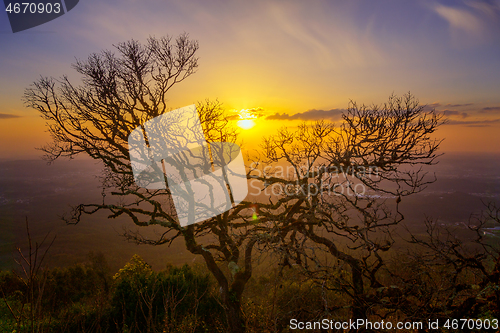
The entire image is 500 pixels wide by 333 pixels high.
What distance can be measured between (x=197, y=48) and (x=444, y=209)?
178ft

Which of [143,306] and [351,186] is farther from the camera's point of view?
[143,306]

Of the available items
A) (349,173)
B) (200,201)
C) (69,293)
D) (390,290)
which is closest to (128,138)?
(200,201)

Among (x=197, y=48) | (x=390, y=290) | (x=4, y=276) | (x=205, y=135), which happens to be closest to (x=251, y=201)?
(x=205, y=135)

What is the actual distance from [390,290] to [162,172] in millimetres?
6825

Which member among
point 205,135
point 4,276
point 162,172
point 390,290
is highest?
point 205,135

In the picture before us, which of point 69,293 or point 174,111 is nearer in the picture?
point 174,111

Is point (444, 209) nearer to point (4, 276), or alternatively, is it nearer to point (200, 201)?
point (200, 201)

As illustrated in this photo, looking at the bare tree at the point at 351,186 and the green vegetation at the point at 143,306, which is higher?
the bare tree at the point at 351,186

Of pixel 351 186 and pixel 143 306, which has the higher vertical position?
pixel 351 186

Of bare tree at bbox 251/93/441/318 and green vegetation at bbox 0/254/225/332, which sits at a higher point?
bare tree at bbox 251/93/441/318

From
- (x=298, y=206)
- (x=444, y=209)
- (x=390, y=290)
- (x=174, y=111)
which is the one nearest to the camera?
(x=390, y=290)

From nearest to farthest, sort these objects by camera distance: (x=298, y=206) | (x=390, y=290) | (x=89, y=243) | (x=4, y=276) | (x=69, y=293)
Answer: (x=390, y=290), (x=298, y=206), (x=4, y=276), (x=69, y=293), (x=89, y=243)

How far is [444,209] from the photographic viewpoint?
45.1m

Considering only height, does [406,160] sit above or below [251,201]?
above
